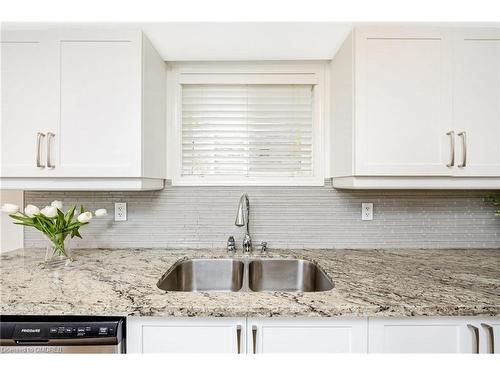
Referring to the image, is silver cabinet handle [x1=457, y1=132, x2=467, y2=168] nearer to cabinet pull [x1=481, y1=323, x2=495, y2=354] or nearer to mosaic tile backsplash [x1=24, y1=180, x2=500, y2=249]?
mosaic tile backsplash [x1=24, y1=180, x2=500, y2=249]

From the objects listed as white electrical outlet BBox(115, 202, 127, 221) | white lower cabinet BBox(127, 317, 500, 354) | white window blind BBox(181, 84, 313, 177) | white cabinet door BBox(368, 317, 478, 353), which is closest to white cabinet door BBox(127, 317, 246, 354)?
white lower cabinet BBox(127, 317, 500, 354)

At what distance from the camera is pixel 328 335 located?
1.19 m

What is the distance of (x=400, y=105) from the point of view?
1606mm

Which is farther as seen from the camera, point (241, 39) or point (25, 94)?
Result: point (241, 39)

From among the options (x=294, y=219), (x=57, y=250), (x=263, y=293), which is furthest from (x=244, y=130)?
(x=57, y=250)

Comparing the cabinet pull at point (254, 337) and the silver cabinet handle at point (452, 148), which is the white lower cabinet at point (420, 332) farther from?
the silver cabinet handle at point (452, 148)

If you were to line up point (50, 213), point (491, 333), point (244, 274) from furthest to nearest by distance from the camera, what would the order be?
point (244, 274) < point (50, 213) < point (491, 333)

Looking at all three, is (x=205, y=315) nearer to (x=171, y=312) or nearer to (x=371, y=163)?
(x=171, y=312)

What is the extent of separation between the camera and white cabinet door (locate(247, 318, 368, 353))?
118cm

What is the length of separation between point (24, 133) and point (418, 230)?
7.61 ft

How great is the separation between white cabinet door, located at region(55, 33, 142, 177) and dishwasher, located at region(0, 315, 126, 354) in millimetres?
730

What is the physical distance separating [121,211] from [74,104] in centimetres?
70

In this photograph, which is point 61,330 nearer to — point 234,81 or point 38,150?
point 38,150

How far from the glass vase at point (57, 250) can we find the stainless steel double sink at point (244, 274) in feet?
1.92
